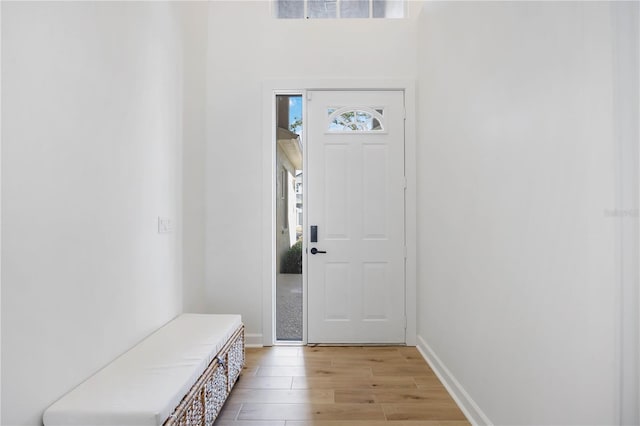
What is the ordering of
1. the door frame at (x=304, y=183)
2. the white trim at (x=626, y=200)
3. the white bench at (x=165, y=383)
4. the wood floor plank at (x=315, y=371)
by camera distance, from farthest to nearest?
the door frame at (x=304, y=183), the wood floor plank at (x=315, y=371), the white bench at (x=165, y=383), the white trim at (x=626, y=200)

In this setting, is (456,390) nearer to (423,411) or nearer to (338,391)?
(423,411)

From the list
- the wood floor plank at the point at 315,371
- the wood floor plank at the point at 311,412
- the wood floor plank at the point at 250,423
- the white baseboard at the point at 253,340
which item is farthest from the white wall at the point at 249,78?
the wood floor plank at the point at 250,423

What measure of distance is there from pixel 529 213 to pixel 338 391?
5.42ft

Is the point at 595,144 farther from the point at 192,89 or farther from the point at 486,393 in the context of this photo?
the point at 192,89

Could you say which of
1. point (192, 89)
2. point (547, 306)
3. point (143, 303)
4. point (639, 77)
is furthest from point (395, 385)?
point (192, 89)

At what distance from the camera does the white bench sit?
1.34m

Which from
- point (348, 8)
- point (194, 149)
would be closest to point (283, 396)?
point (194, 149)

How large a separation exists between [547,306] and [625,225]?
18.5 inches

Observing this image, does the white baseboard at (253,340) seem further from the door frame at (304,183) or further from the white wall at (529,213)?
the white wall at (529,213)

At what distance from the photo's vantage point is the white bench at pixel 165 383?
1.34 metres

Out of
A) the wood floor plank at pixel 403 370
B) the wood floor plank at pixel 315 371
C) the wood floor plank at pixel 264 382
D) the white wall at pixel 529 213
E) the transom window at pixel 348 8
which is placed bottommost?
the wood floor plank at pixel 403 370

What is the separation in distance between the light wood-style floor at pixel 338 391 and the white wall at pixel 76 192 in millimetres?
800

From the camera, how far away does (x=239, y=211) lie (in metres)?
3.34

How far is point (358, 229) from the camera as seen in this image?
338 centimetres
